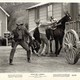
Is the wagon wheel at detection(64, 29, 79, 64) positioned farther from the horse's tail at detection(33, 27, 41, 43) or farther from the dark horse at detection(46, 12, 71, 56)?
the horse's tail at detection(33, 27, 41, 43)

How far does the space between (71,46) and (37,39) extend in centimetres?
20

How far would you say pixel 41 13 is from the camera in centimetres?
888

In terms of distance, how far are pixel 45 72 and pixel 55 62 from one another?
0.11m

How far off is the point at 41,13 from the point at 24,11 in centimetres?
11

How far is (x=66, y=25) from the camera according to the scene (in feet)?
29.3

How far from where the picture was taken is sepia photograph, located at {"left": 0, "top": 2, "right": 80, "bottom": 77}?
28.8 ft

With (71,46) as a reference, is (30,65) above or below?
below

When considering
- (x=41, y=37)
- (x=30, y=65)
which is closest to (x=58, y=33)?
(x=41, y=37)

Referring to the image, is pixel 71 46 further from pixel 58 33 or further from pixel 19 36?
pixel 19 36

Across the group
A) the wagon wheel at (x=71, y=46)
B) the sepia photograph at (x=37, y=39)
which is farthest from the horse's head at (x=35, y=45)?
the wagon wheel at (x=71, y=46)

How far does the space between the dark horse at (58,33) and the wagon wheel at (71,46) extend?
5 centimetres

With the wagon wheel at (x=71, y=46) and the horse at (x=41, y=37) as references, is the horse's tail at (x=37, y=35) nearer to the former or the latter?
the horse at (x=41, y=37)

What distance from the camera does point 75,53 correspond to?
8836 mm

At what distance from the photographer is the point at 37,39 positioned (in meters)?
8.89
